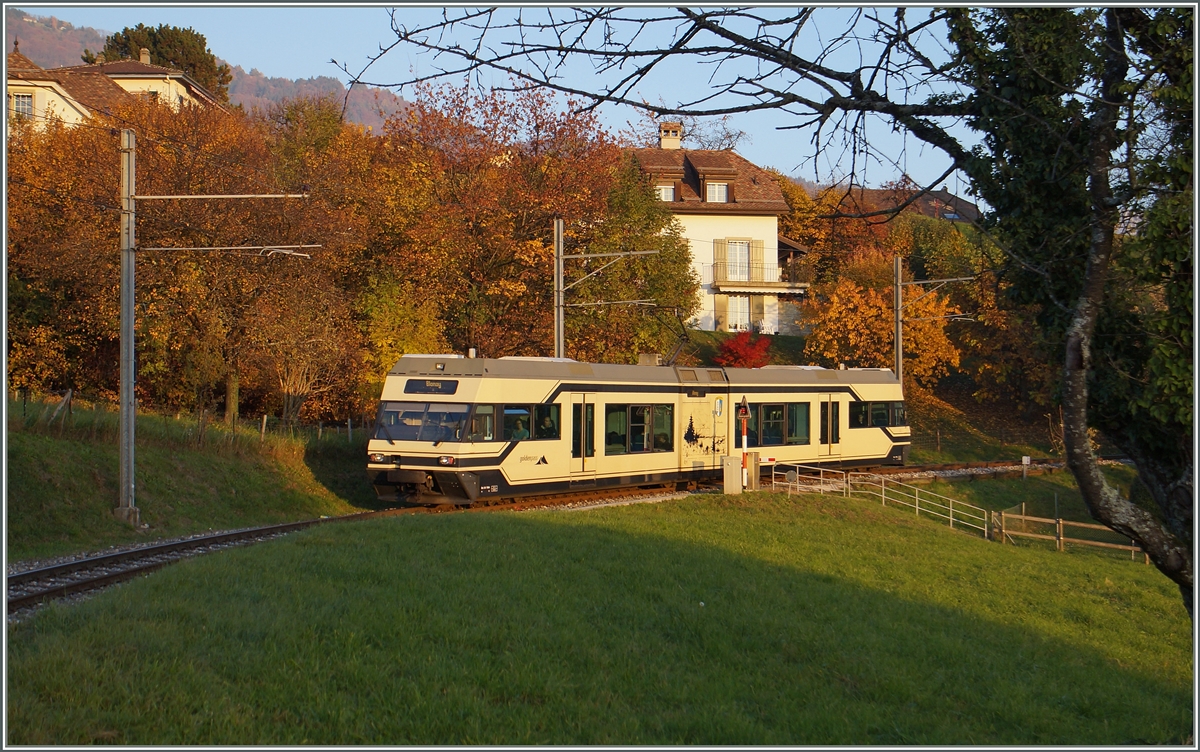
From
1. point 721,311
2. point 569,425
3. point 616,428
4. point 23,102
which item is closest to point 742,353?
point 721,311

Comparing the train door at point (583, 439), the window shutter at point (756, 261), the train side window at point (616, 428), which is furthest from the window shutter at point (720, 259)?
the train door at point (583, 439)

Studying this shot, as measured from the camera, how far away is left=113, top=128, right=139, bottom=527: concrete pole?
61.1 ft

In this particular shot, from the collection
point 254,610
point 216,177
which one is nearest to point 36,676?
point 254,610

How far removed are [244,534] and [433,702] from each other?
469 inches

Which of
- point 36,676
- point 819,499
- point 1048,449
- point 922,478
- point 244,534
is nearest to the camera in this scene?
point 36,676

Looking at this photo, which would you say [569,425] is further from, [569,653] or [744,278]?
[744,278]

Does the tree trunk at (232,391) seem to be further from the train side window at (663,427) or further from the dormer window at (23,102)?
the dormer window at (23,102)

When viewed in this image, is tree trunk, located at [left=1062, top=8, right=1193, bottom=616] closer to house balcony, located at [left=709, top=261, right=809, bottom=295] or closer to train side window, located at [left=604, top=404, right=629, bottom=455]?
train side window, located at [left=604, top=404, right=629, bottom=455]

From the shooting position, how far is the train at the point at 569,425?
2142 cm

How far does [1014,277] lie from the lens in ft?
21.9

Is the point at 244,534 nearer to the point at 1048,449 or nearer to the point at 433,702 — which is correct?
the point at 433,702

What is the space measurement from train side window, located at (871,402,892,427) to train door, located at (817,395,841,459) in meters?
1.89

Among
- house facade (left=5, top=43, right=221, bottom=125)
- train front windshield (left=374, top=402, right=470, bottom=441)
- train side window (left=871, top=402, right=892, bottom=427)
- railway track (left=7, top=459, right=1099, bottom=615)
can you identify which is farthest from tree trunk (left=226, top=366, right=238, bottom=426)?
train side window (left=871, top=402, right=892, bottom=427)

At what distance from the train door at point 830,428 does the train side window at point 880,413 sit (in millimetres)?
1887
